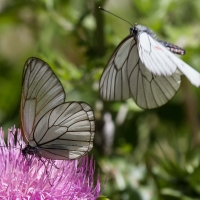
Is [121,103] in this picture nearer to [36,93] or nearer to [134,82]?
[134,82]

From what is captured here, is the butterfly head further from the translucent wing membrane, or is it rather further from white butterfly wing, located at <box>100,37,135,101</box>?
the translucent wing membrane

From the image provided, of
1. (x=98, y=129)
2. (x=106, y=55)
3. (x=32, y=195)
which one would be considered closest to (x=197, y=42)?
(x=106, y=55)

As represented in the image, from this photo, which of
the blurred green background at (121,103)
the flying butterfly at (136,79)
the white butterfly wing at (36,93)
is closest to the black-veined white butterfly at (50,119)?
the white butterfly wing at (36,93)

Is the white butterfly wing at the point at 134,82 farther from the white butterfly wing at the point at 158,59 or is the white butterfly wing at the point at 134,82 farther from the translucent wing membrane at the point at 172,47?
the white butterfly wing at the point at 158,59

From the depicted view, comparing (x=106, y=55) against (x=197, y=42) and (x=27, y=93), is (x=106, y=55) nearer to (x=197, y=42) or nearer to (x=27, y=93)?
(x=197, y=42)

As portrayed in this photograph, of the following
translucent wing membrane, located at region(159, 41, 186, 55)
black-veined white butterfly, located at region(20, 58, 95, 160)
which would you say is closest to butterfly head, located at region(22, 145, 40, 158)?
black-veined white butterfly, located at region(20, 58, 95, 160)

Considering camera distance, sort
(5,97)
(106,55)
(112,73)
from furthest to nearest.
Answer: (5,97) → (106,55) → (112,73)
